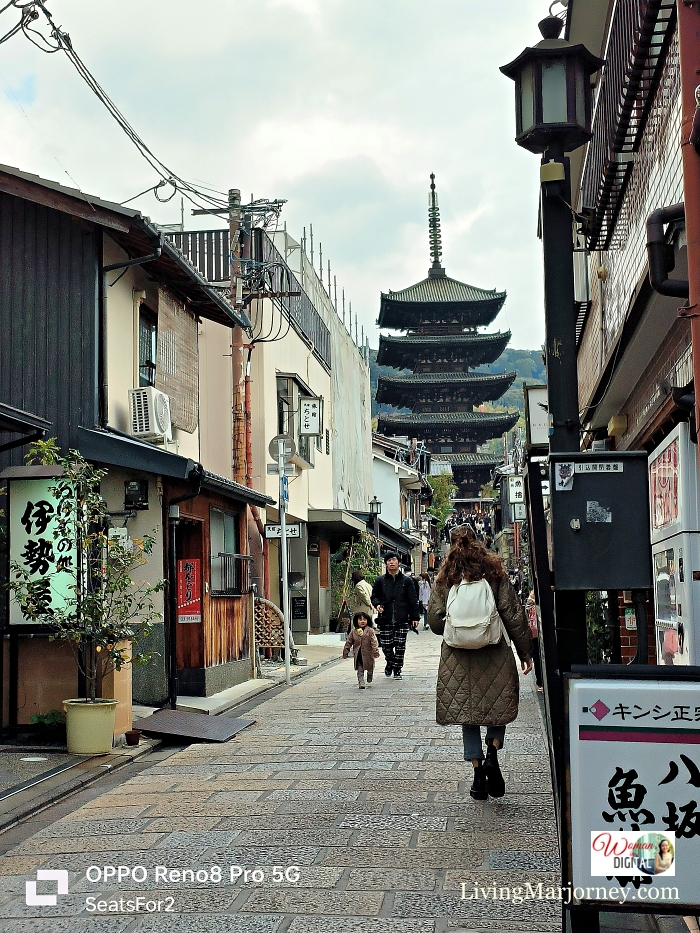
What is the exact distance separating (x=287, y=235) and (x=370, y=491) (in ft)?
66.3

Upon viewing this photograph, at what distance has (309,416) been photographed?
26.3m

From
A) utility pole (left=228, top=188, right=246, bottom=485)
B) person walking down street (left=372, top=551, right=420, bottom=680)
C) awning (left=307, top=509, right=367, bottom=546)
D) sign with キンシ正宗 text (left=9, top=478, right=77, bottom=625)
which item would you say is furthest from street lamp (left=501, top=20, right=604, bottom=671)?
awning (left=307, top=509, right=367, bottom=546)

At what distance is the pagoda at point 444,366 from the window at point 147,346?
2056 inches

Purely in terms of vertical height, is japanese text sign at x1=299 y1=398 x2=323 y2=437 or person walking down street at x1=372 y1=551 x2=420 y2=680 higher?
japanese text sign at x1=299 y1=398 x2=323 y2=437

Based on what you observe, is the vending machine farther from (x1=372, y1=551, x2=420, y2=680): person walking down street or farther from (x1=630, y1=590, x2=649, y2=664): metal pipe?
(x1=372, y1=551, x2=420, y2=680): person walking down street

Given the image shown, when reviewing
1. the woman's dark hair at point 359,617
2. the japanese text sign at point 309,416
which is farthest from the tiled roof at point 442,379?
the woman's dark hair at point 359,617

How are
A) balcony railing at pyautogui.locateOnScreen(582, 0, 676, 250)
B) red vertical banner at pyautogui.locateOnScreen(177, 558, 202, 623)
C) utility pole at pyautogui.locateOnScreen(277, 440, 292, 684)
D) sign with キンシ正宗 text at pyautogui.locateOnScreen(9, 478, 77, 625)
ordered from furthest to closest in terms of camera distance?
utility pole at pyautogui.locateOnScreen(277, 440, 292, 684) < red vertical banner at pyautogui.locateOnScreen(177, 558, 202, 623) < sign with キンシ正宗 text at pyautogui.locateOnScreen(9, 478, 77, 625) < balcony railing at pyautogui.locateOnScreen(582, 0, 676, 250)

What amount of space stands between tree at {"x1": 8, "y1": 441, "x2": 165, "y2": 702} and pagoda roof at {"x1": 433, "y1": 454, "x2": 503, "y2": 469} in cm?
5850

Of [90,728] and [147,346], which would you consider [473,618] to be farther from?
[147,346]

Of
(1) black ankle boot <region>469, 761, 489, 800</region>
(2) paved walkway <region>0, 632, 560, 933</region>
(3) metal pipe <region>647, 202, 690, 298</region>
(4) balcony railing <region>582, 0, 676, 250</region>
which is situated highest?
(4) balcony railing <region>582, 0, 676, 250</region>

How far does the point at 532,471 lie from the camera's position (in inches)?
194

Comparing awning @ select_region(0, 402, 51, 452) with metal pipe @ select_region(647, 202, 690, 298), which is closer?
metal pipe @ select_region(647, 202, 690, 298)

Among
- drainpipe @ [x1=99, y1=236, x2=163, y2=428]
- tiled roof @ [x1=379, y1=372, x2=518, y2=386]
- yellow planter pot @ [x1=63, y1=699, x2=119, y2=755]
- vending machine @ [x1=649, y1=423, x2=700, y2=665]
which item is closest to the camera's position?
vending machine @ [x1=649, y1=423, x2=700, y2=665]

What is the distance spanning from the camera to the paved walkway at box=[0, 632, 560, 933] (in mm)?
5160
